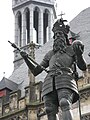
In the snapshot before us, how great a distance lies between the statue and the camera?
25.2 ft

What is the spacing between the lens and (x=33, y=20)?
172 feet

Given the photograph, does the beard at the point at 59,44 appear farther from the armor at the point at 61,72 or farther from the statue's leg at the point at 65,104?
the statue's leg at the point at 65,104

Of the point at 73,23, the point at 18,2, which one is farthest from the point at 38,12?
the point at 73,23

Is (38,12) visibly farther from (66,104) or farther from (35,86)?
(66,104)

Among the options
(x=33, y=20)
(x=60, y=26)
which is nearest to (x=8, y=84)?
(x=33, y=20)

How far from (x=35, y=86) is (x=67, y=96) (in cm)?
2113

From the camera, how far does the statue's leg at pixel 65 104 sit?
7.57 m

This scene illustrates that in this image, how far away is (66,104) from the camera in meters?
7.60

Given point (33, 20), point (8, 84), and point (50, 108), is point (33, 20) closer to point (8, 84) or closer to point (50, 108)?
point (8, 84)

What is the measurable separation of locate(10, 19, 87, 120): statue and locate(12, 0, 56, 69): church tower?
42251 mm

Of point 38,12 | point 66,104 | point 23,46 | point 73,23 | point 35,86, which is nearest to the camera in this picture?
point 66,104

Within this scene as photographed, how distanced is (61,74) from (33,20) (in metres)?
44.7

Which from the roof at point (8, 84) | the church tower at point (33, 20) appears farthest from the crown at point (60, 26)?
the church tower at point (33, 20)

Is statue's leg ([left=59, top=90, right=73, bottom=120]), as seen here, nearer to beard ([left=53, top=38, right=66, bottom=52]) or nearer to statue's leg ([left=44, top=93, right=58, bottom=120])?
statue's leg ([left=44, top=93, right=58, bottom=120])
